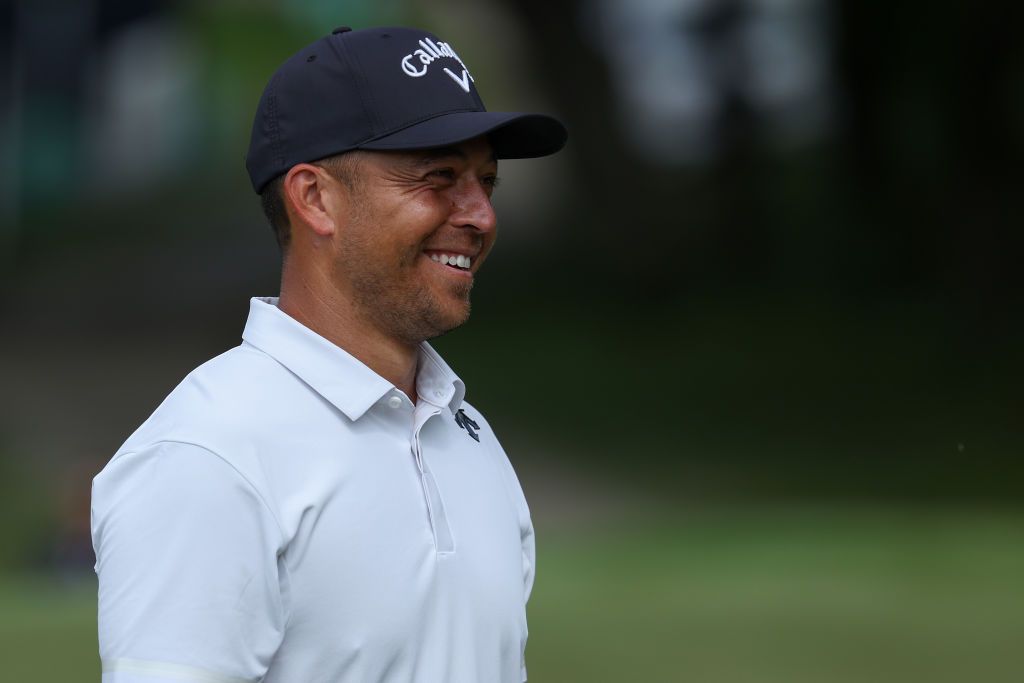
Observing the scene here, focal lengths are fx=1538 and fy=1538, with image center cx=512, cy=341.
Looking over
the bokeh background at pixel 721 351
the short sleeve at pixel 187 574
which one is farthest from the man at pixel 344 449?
the bokeh background at pixel 721 351

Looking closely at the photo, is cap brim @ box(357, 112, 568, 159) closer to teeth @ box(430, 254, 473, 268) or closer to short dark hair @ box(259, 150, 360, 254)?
short dark hair @ box(259, 150, 360, 254)

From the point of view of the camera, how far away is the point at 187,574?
210 centimetres

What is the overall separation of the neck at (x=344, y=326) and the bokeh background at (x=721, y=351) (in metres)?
5.07

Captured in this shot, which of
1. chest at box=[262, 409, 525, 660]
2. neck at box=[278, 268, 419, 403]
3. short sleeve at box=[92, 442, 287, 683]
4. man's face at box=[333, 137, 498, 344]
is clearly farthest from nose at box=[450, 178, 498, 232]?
short sleeve at box=[92, 442, 287, 683]

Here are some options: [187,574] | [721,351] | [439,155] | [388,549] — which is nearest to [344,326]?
[439,155]

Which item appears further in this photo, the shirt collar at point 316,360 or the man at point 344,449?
the shirt collar at point 316,360

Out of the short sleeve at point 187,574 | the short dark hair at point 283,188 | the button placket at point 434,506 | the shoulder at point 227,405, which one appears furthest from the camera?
the short dark hair at point 283,188

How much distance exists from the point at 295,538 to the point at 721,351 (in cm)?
1253

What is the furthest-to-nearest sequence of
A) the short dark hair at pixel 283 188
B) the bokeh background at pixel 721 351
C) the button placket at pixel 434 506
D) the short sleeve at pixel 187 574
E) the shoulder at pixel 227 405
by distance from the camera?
the bokeh background at pixel 721 351
the short dark hair at pixel 283 188
the button placket at pixel 434 506
the shoulder at pixel 227 405
the short sleeve at pixel 187 574

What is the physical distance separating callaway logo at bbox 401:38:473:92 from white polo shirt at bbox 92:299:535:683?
0.46 metres

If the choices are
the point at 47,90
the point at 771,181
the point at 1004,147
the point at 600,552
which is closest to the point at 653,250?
the point at 771,181

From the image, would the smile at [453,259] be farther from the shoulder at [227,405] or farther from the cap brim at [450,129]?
the shoulder at [227,405]

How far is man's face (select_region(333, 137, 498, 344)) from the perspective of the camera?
2518mm

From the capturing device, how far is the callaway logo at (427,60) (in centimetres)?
254
